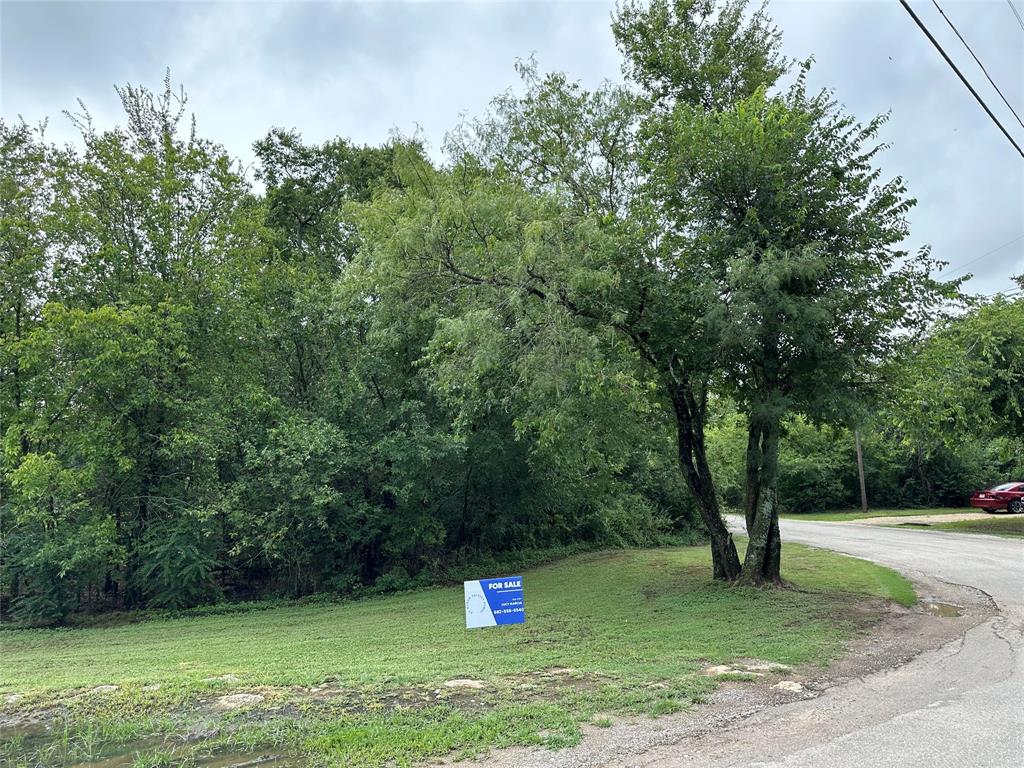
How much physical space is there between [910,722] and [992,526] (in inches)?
872

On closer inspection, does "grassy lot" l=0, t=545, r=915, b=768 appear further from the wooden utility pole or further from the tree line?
the wooden utility pole

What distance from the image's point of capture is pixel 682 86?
1333cm

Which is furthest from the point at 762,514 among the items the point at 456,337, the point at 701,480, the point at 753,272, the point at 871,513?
the point at 871,513

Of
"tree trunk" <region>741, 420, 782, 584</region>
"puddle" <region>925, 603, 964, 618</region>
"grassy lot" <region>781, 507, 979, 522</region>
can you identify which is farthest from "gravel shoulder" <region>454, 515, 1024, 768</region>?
"grassy lot" <region>781, 507, 979, 522</region>

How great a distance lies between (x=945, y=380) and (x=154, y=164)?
18.4 m

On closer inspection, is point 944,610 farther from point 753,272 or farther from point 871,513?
point 871,513

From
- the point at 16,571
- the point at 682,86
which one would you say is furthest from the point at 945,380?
the point at 16,571

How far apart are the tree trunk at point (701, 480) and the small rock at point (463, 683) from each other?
7.35 metres

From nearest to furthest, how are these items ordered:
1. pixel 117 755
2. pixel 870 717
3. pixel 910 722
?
pixel 117 755, pixel 910 722, pixel 870 717

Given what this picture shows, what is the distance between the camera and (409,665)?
7.48 m

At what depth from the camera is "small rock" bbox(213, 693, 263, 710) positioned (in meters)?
5.88

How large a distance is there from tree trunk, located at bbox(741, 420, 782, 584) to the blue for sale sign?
17.7ft

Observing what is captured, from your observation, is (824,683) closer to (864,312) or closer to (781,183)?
(864,312)

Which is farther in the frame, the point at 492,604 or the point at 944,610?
the point at 944,610
